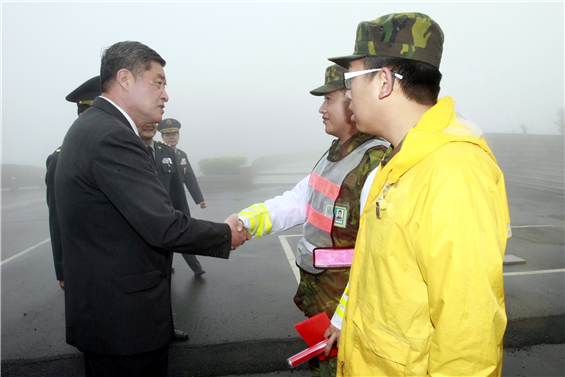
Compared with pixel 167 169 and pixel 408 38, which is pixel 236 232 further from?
pixel 167 169

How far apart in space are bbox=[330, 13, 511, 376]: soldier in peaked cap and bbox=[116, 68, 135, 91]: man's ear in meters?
1.23

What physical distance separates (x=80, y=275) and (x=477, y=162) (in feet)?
5.70

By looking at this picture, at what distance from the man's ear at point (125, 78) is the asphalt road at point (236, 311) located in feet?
7.59

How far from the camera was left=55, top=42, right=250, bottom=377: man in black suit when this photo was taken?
1.60 m

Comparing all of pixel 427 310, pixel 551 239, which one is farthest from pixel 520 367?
pixel 551 239

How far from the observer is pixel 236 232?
229 centimetres

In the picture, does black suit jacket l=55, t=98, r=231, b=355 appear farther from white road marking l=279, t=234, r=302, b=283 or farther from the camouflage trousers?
white road marking l=279, t=234, r=302, b=283

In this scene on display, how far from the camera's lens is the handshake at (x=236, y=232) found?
2250mm

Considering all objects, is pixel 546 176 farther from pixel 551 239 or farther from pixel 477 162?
pixel 477 162

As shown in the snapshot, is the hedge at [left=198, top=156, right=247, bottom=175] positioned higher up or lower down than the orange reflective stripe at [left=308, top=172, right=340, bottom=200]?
lower down

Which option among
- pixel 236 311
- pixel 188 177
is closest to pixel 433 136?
pixel 236 311

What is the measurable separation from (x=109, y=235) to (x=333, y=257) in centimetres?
121

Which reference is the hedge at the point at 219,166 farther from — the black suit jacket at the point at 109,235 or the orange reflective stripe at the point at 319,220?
the black suit jacket at the point at 109,235

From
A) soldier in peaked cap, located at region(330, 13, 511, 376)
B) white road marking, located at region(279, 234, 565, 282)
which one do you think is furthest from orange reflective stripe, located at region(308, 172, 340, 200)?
white road marking, located at region(279, 234, 565, 282)
